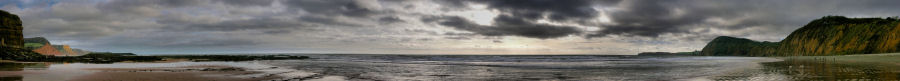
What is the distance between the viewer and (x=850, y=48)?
69.8 m

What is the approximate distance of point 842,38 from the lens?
75375 mm

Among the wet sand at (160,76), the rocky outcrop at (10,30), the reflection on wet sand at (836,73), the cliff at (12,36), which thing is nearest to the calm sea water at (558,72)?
the reflection on wet sand at (836,73)

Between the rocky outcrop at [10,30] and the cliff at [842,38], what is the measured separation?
9706 cm

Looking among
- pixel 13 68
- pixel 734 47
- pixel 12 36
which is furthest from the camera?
pixel 734 47

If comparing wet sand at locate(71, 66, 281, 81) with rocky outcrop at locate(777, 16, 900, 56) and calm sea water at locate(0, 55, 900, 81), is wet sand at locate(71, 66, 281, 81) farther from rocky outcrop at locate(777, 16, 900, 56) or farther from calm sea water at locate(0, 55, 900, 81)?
rocky outcrop at locate(777, 16, 900, 56)

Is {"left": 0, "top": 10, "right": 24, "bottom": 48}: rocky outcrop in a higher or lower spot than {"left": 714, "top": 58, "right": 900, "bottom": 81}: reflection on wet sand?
higher

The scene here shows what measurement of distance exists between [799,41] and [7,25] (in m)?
125

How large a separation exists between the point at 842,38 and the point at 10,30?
110 m

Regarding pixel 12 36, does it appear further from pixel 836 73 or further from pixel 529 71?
pixel 836 73

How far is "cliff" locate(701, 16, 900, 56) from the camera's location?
61.7 metres

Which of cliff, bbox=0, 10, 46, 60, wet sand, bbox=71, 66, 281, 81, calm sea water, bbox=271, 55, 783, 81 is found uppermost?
cliff, bbox=0, 10, 46, 60

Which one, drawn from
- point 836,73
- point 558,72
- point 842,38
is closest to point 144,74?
point 558,72

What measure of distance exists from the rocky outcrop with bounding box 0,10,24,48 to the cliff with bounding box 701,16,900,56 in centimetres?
9706

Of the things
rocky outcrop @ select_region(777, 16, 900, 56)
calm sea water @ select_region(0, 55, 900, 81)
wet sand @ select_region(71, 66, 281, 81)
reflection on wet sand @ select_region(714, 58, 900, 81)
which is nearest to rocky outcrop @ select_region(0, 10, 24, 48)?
calm sea water @ select_region(0, 55, 900, 81)
